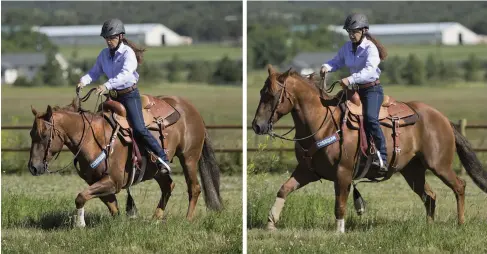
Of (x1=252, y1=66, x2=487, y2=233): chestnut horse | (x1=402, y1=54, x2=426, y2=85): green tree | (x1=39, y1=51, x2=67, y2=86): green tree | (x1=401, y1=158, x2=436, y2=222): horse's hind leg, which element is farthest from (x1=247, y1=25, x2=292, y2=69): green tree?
(x1=252, y1=66, x2=487, y2=233): chestnut horse

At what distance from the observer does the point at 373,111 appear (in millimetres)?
8711

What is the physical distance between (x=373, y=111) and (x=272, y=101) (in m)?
1.04

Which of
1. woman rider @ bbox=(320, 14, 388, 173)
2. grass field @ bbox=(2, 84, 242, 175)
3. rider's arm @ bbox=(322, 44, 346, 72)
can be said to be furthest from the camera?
grass field @ bbox=(2, 84, 242, 175)

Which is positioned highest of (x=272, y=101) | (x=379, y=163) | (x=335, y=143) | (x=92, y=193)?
(x=272, y=101)

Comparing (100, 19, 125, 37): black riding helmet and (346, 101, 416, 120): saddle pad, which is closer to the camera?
(100, 19, 125, 37): black riding helmet

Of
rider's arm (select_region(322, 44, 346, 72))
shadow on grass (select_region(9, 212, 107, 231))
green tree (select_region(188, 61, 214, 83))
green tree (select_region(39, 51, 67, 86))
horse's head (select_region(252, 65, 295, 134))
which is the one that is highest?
rider's arm (select_region(322, 44, 346, 72))

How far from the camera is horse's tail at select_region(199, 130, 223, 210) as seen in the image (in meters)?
10.0

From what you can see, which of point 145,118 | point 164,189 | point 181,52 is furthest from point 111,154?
point 181,52

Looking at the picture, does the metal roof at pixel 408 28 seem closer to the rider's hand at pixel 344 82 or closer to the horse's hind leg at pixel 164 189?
the horse's hind leg at pixel 164 189

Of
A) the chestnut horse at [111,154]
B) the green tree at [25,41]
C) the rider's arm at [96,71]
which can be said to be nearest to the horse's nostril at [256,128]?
the chestnut horse at [111,154]

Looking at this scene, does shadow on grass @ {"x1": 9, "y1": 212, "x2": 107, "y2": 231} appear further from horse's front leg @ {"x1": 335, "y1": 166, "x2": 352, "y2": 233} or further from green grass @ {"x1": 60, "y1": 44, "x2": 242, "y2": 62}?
green grass @ {"x1": 60, "y1": 44, "x2": 242, "y2": 62}

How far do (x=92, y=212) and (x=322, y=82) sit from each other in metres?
3.01

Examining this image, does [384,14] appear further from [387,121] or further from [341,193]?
[341,193]

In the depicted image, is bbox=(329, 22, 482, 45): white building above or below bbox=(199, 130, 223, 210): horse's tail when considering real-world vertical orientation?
below
